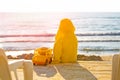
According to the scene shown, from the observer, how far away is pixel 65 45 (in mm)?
5996

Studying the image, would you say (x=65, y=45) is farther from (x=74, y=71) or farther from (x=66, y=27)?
(x=74, y=71)

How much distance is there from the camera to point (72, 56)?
6055mm

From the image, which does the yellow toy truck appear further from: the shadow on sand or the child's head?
the child's head

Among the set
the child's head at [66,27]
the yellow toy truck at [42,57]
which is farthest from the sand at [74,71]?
the child's head at [66,27]

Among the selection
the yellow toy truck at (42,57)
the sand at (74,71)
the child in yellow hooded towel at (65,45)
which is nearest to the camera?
the sand at (74,71)

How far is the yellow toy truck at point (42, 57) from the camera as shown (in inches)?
231

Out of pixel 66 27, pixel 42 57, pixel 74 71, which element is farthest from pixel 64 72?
pixel 66 27

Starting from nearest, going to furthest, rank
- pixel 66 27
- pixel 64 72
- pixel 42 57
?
pixel 64 72
pixel 42 57
pixel 66 27

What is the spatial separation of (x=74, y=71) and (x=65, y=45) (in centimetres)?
86

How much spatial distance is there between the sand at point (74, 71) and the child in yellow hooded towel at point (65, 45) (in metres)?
0.19

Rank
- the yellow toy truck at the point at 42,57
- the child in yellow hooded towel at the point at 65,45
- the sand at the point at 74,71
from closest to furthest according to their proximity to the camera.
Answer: the sand at the point at 74,71 → the yellow toy truck at the point at 42,57 → the child in yellow hooded towel at the point at 65,45

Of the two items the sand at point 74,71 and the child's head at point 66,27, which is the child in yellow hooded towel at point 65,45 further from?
the sand at point 74,71

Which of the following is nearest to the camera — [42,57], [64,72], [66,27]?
[64,72]

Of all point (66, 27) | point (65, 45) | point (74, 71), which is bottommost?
point (74, 71)
